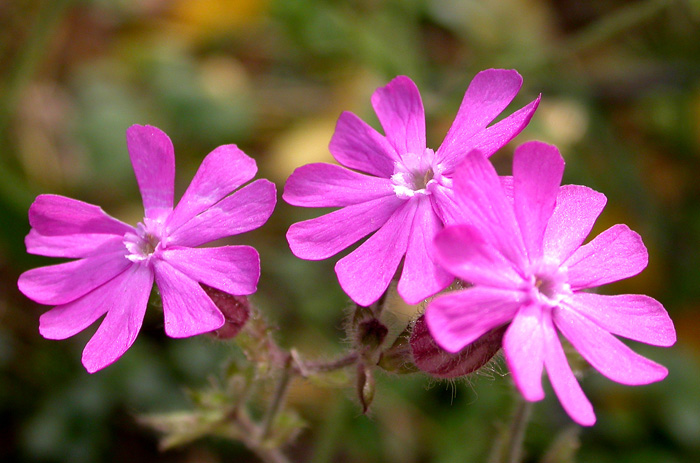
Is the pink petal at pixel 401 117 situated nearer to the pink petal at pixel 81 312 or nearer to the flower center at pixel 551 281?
the flower center at pixel 551 281

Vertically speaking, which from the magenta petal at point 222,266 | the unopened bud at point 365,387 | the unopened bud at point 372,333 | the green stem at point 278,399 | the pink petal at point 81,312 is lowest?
the green stem at point 278,399

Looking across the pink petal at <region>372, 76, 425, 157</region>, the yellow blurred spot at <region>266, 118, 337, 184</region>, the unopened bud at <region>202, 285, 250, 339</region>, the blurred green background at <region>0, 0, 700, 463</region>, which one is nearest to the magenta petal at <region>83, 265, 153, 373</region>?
the unopened bud at <region>202, 285, 250, 339</region>

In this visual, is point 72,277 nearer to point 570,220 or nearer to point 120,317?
point 120,317

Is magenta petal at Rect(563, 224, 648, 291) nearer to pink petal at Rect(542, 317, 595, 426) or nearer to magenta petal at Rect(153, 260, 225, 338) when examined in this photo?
pink petal at Rect(542, 317, 595, 426)

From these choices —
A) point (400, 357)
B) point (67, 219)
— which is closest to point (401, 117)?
point (400, 357)

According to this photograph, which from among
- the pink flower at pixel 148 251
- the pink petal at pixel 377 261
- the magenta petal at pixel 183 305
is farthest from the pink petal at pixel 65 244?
the pink petal at pixel 377 261

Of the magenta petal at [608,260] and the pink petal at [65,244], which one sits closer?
the magenta petal at [608,260]
